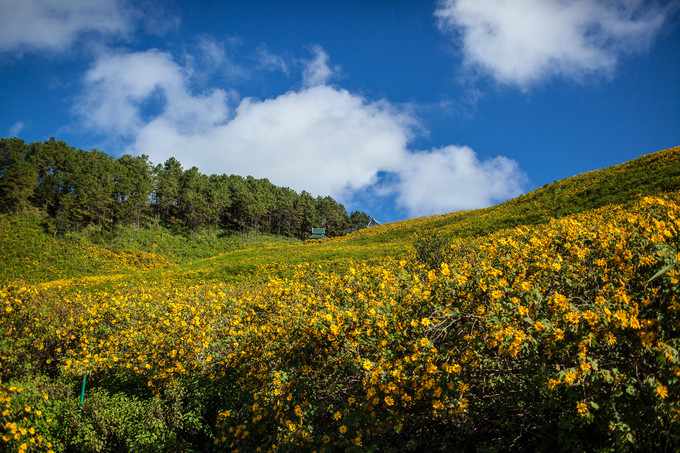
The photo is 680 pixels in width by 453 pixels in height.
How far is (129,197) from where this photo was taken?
144 feet

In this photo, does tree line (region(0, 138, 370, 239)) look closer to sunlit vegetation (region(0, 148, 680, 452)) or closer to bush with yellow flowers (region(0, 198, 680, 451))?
sunlit vegetation (region(0, 148, 680, 452))

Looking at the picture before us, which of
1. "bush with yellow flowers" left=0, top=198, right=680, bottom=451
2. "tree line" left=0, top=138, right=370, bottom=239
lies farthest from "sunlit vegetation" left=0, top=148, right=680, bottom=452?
"tree line" left=0, top=138, right=370, bottom=239

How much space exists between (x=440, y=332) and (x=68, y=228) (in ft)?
156

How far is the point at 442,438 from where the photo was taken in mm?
3941

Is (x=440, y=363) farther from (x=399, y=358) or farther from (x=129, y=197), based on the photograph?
(x=129, y=197)

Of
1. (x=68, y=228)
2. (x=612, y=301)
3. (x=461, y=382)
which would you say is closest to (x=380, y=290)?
(x=461, y=382)

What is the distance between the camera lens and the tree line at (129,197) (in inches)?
1553

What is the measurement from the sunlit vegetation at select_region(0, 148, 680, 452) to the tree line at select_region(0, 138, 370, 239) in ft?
126

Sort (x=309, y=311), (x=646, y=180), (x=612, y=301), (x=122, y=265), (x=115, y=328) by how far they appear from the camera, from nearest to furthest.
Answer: (x=612, y=301) → (x=309, y=311) → (x=115, y=328) → (x=646, y=180) → (x=122, y=265)

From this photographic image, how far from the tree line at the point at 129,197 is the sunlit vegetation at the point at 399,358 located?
38462 mm

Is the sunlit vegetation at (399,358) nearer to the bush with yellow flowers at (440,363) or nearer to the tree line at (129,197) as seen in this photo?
the bush with yellow flowers at (440,363)

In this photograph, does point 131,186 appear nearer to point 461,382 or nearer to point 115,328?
point 115,328

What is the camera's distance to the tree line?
3944 cm

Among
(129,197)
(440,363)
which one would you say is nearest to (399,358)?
(440,363)
